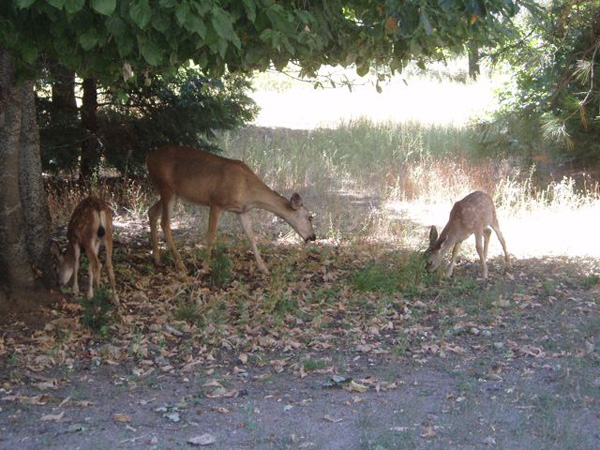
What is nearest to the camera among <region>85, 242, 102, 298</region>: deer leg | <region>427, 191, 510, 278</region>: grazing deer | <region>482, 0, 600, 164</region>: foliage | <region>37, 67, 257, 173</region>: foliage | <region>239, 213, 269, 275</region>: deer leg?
<region>85, 242, 102, 298</region>: deer leg

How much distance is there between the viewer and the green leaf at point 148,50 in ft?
18.7

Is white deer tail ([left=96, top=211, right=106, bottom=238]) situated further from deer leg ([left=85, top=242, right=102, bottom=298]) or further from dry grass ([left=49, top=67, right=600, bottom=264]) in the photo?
dry grass ([left=49, top=67, right=600, bottom=264])

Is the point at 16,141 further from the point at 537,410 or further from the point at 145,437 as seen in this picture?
the point at 537,410

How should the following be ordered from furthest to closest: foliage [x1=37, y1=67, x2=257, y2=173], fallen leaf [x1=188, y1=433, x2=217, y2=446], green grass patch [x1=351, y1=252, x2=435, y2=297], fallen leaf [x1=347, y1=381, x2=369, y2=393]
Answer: foliage [x1=37, y1=67, x2=257, y2=173], green grass patch [x1=351, y1=252, x2=435, y2=297], fallen leaf [x1=347, y1=381, x2=369, y2=393], fallen leaf [x1=188, y1=433, x2=217, y2=446]

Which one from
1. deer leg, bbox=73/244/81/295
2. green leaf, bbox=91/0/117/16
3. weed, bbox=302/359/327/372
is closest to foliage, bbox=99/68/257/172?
deer leg, bbox=73/244/81/295

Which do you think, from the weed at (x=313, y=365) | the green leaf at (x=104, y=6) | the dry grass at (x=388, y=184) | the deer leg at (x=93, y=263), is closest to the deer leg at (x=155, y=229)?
the deer leg at (x=93, y=263)

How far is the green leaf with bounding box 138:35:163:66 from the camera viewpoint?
5.69 m

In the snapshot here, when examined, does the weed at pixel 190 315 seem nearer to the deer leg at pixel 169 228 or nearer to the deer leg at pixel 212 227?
the deer leg at pixel 169 228

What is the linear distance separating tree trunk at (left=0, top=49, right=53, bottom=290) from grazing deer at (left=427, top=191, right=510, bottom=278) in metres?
4.60

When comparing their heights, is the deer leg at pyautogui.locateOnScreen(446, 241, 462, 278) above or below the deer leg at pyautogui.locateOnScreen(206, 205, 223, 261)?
below

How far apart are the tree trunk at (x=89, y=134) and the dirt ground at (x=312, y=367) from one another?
A: 3.16m

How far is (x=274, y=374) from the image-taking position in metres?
7.16

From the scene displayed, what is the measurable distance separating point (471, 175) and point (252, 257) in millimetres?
6411

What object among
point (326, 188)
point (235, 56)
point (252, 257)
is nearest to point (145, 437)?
point (235, 56)
